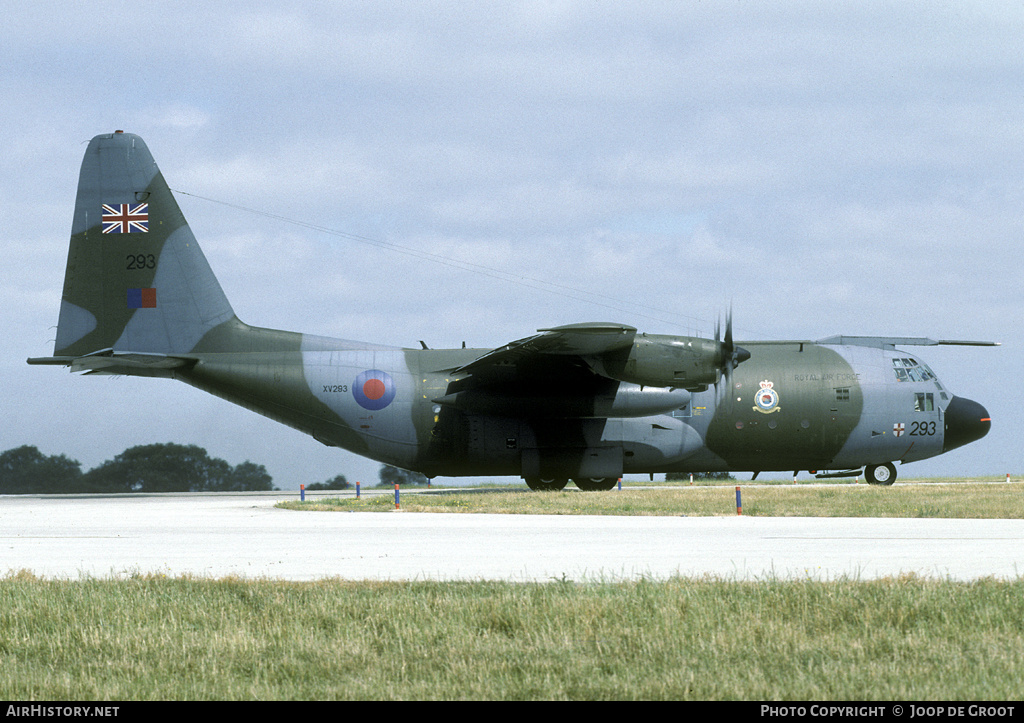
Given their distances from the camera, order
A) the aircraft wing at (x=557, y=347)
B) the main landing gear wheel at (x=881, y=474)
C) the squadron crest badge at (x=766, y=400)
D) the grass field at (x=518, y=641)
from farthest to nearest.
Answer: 1. the main landing gear wheel at (x=881, y=474)
2. the squadron crest badge at (x=766, y=400)
3. the aircraft wing at (x=557, y=347)
4. the grass field at (x=518, y=641)

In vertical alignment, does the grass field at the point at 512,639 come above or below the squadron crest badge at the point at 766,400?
below

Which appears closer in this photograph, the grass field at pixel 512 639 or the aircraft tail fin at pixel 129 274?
the grass field at pixel 512 639

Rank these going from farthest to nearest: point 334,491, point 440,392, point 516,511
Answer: point 334,491 < point 440,392 < point 516,511

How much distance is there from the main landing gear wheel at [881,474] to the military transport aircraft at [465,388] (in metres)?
0.87

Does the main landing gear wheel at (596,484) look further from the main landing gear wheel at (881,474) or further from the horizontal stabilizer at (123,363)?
the horizontal stabilizer at (123,363)

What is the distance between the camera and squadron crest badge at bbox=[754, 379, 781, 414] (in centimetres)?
3159

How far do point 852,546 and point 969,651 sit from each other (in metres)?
7.52

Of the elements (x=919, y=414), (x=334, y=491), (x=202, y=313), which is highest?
(x=202, y=313)

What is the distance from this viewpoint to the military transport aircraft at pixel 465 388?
31109mm

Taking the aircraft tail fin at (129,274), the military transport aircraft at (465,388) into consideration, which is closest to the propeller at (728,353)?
the military transport aircraft at (465,388)

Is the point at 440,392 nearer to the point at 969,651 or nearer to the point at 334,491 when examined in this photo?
the point at 334,491

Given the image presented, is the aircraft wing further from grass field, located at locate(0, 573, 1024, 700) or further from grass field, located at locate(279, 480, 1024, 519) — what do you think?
grass field, located at locate(0, 573, 1024, 700)
